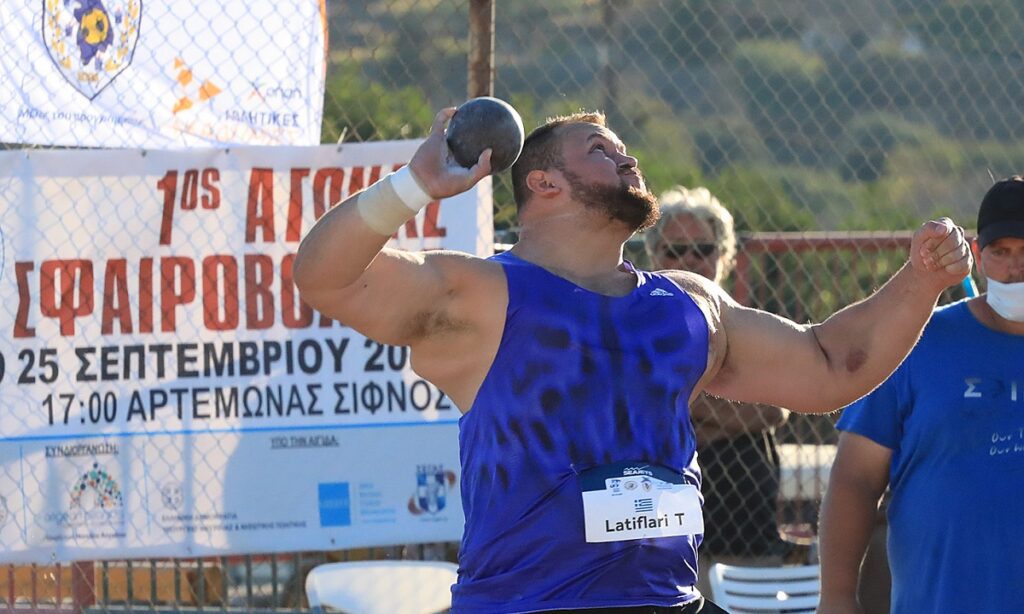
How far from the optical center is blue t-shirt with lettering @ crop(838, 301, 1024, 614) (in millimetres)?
3559

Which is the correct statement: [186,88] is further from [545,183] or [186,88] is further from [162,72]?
[545,183]

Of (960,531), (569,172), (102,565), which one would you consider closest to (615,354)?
(569,172)

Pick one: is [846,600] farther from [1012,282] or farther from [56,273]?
[56,273]

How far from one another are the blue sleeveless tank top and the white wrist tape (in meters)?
0.35

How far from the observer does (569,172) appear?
11.0 feet

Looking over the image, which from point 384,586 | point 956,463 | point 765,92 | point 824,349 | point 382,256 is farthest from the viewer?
point 765,92

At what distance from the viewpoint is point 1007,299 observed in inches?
143

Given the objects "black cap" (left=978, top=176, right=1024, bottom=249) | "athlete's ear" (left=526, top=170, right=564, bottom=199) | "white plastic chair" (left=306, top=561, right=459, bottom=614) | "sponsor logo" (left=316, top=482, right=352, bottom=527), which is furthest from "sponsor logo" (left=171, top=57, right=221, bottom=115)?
"black cap" (left=978, top=176, right=1024, bottom=249)

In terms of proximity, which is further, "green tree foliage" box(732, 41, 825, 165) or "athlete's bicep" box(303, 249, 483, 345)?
"green tree foliage" box(732, 41, 825, 165)

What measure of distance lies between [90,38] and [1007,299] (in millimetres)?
3198

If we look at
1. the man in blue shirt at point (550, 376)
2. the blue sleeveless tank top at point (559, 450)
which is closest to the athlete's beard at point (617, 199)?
the man in blue shirt at point (550, 376)

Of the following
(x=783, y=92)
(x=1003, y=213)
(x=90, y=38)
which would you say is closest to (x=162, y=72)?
(x=90, y=38)

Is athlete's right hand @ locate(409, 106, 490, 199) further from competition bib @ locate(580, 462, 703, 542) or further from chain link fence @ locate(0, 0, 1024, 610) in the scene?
chain link fence @ locate(0, 0, 1024, 610)

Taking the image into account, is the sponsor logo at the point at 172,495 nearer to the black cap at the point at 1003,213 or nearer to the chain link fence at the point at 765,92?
the black cap at the point at 1003,213
